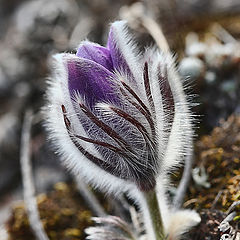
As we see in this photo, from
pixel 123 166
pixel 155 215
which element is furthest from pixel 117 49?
pixel 155 215

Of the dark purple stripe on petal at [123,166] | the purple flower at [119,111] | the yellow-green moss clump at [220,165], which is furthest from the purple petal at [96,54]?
the yellow-green moss clump at [220,165]

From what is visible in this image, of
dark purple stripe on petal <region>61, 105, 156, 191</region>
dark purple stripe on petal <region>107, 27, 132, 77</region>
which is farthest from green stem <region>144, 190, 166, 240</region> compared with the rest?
dark purple stripe on petal <region>107, 27, 132, 77</region>

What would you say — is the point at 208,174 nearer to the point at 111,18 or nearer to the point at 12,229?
the point at 12,229

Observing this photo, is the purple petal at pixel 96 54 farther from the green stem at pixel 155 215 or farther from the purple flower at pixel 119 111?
the green stem at pixel 155 215

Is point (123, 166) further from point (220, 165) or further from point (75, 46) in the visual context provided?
point (75, 46)

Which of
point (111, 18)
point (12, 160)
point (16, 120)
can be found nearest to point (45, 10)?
point (111, 18)

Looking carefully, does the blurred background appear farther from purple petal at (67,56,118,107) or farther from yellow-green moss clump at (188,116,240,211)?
purple petal at (67,56,118,107)
